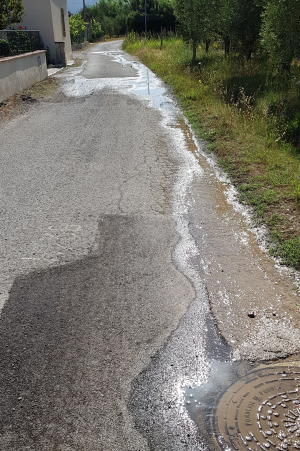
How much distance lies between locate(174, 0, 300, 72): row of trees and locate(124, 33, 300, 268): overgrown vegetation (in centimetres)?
50

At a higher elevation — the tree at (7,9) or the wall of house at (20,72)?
the tree at (7,9)

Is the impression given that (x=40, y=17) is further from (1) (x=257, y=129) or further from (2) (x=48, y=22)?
(1) (x=257, y=129)

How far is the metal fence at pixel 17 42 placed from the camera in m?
13.2

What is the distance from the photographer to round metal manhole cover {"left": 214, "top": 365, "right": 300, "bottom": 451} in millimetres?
2232

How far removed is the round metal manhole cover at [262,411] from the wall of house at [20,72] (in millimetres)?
11462

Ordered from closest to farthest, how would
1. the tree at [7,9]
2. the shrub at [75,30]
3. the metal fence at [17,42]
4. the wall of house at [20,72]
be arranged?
the wall of house at [20,72], the metal fence at [17,42], the tree at [7,9], the shrub at [75,30]

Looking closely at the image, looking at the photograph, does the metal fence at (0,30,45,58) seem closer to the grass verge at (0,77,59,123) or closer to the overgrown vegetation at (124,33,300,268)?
the grass verge at (0,77,59,123)

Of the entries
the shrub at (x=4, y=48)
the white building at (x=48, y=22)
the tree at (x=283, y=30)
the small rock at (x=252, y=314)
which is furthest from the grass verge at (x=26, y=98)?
the small rock at (x=252, y=314)

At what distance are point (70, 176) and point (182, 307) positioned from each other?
11.7ft

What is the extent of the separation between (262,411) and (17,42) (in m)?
15.6

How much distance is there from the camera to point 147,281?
3686 millimetres

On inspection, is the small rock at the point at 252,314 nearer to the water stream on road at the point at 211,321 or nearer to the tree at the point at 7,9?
the water stream on road at the point at 211,321

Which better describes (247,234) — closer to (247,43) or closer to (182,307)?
(182,307)

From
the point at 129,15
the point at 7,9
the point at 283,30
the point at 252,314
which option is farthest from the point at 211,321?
the point at 129,15
